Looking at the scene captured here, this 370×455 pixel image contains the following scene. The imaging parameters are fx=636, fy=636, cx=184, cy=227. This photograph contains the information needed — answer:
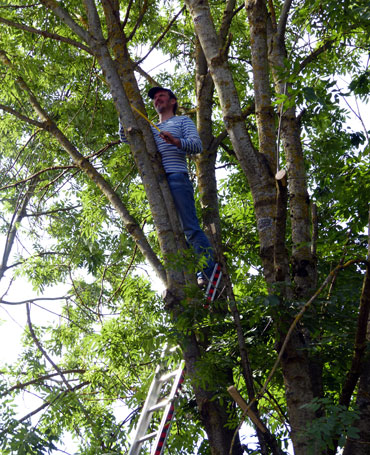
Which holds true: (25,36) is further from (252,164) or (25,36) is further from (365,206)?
(365,206)

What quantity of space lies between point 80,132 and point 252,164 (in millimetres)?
4400

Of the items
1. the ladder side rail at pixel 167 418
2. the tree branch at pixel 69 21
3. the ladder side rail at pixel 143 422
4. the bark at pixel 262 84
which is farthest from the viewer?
the tree branch at pixel 69 21

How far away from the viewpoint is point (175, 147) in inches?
202

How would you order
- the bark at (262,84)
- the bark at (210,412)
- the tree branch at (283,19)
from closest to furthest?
the bark at (210,412) < the bark at (262,84) < the tree branch at (283,19)

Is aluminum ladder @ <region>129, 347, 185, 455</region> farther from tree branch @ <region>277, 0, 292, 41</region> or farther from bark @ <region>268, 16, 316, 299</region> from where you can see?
tree branch @ <region>277, 0, 292, 41</region>

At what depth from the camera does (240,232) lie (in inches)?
259

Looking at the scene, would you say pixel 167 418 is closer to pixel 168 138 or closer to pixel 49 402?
pixel 49 402

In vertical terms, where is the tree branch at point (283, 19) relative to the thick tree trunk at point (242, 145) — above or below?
above

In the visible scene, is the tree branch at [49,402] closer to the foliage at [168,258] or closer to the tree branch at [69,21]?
the foliage at [168,258]

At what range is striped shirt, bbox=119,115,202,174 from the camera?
5.01 metres

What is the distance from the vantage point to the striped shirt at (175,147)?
5008 mm

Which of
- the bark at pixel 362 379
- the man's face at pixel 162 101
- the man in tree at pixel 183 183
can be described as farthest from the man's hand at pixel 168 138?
the bark at pixel 362 379

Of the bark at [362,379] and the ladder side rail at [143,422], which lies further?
the ladder side rail at [143,422]

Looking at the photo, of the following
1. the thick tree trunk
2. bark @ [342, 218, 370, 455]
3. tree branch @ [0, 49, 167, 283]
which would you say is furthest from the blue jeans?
bark @ [342, 218, 370, 455]
